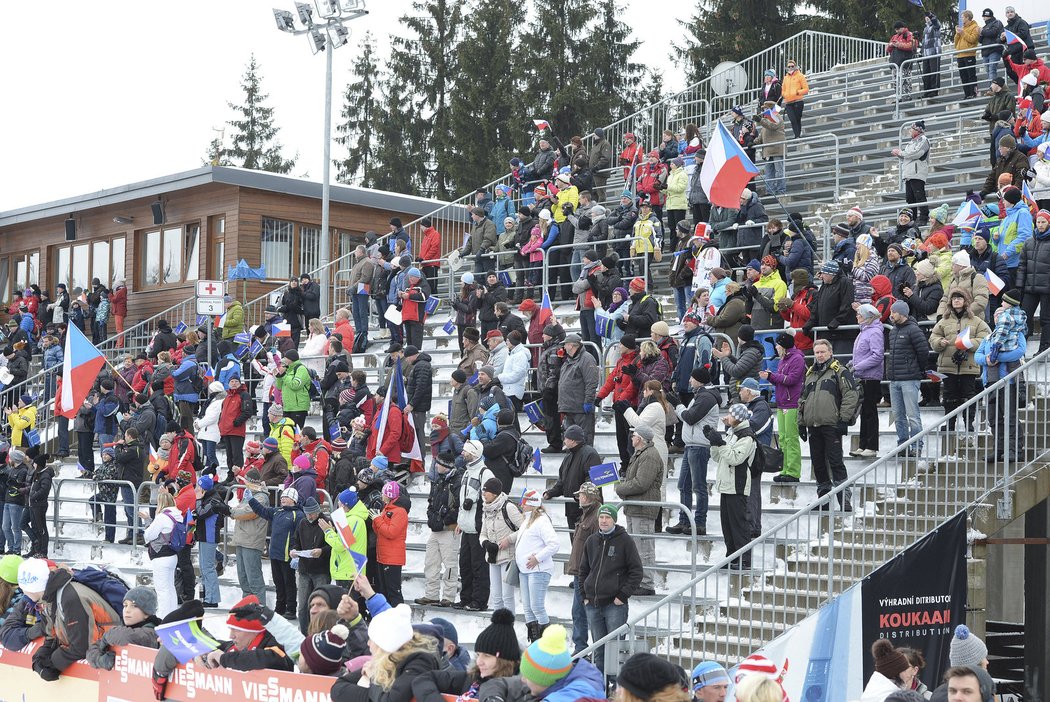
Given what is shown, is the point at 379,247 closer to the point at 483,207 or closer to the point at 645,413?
the point at 483,207

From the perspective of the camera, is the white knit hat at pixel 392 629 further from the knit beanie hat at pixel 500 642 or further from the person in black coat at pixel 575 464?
the person in black coat at pixel 575 464

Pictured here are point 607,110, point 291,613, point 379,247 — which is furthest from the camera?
point 607,110

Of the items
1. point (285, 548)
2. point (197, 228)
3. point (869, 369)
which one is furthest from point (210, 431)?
point (197, 228)

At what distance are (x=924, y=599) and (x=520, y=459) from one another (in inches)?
180

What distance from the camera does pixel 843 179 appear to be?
76.5 feet

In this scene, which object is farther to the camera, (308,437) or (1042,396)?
(308,437)

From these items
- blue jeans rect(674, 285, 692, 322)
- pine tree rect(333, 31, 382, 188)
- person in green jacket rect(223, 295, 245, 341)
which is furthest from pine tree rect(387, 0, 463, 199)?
blue jeans rect(674, 285, 692, 322)

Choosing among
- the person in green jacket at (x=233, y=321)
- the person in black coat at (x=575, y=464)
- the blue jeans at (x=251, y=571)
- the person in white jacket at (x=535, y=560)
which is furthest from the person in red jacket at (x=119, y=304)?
the person in white jacket at (x=535, y=560)

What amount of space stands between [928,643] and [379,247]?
13.5 meters

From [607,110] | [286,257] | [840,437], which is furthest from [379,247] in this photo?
[607,110]

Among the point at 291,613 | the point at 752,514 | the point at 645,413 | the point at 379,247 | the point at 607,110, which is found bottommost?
the point at 291,613

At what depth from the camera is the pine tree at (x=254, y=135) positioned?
219 feet

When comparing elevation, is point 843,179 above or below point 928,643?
above

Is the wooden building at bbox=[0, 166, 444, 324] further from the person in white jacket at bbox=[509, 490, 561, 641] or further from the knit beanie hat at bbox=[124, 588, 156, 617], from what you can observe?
the knit beanie hat at bbox=[124, 588, 156, 617]
